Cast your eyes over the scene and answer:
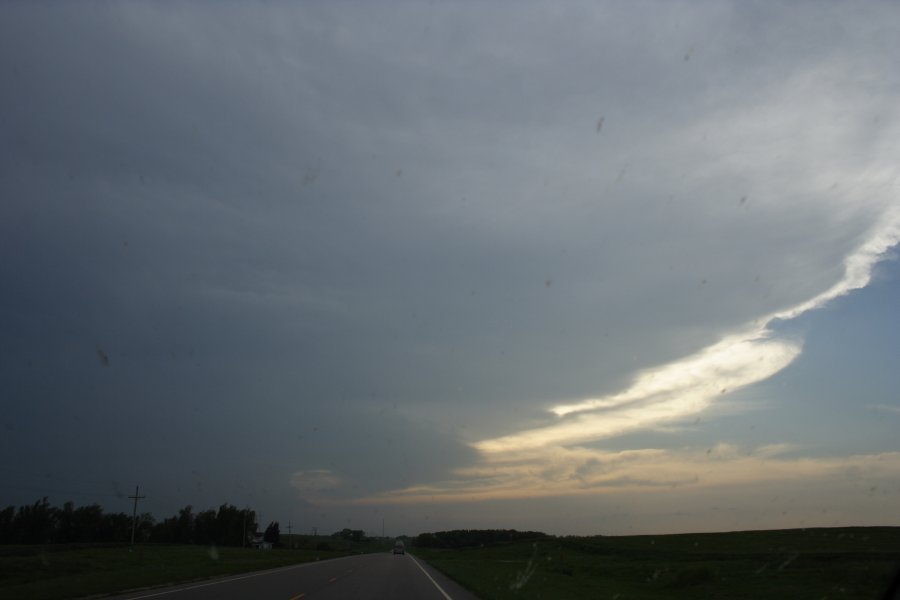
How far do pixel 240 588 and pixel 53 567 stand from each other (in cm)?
2283

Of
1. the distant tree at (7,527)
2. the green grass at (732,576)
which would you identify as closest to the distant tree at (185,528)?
the distant tree at (7,527)

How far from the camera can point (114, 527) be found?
150 m

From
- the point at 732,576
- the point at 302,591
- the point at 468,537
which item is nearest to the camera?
the point at 302,591

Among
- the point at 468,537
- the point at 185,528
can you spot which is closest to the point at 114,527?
the point at 185,528

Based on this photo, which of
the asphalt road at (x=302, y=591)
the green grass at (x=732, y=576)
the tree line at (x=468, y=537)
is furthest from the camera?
the tree line at (x=468, y=537)

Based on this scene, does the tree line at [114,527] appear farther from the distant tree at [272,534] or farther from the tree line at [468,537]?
the tree line at [468,537]

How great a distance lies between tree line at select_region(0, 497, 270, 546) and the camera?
440ft

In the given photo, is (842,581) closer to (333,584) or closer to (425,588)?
(425,588)

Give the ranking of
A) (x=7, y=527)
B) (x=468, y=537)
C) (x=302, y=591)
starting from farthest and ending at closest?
(x=468, y=537), (x=7, y=527), (x=302, y=591)

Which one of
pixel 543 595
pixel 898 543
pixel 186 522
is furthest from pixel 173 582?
pixel 186 522

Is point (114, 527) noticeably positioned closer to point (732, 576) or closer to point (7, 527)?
point (7, 527)

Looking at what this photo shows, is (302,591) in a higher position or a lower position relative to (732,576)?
higher

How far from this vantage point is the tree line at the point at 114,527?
440 feet

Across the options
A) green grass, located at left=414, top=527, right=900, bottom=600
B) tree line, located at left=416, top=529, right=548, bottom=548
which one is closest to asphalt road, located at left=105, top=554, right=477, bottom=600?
green grass, located at left=414, top=527, right=900, bottom=600
